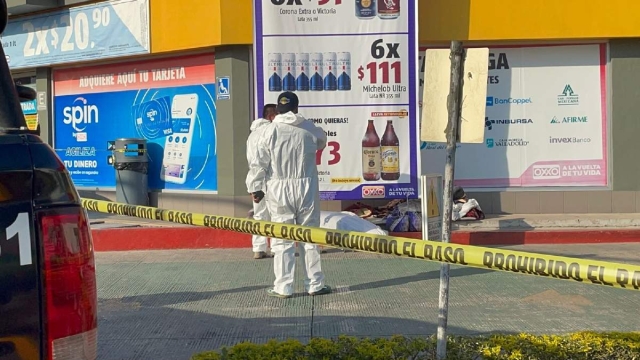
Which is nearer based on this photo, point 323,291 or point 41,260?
point 41,260

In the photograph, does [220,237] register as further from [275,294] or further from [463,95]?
[463,95]

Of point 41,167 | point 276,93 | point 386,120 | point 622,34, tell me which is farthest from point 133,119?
point 41,167

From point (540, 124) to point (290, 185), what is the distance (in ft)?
18.5

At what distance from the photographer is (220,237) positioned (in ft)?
36.1

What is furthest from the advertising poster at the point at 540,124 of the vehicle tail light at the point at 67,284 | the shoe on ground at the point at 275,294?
the vehicle tail light at the point at 67,284

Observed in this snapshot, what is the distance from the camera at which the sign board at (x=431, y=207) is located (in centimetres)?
514

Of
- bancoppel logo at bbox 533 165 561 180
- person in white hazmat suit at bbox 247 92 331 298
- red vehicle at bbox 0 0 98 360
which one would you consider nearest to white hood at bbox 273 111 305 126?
person in white hazmat suit at bbox 247 92 331 298

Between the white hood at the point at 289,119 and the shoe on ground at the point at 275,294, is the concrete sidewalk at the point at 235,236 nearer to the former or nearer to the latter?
the shoe on ground at the point at 275,294

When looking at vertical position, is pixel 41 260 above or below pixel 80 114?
below

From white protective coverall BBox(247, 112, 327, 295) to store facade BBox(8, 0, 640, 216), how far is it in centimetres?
378

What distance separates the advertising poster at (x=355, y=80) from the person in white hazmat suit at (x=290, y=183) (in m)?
2.98

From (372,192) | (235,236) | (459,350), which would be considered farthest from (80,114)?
(459,350)

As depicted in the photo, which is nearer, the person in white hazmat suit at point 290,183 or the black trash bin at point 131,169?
the person in white hazmat suit at point 290,183

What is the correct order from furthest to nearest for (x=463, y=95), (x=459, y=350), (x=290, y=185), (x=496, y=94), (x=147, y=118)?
(x=147, y=118)
(x=496, y=94)
(x=290, y=185)
(x=459, y=350)
(x=463, y=95)
